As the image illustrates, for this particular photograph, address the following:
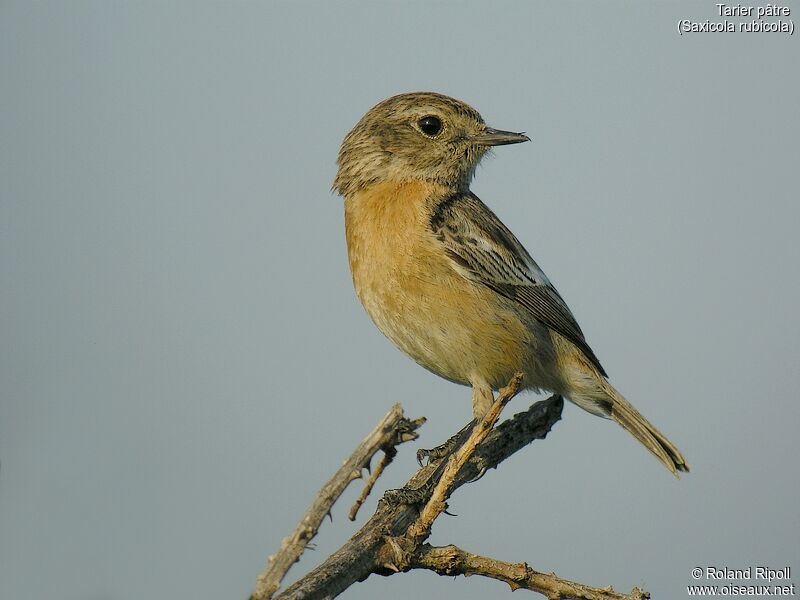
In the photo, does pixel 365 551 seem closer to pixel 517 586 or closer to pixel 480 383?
pixel 517 586

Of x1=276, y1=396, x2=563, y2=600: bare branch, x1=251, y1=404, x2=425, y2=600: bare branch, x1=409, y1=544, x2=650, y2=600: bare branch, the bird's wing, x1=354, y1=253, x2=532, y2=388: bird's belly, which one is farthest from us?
the bird's wing

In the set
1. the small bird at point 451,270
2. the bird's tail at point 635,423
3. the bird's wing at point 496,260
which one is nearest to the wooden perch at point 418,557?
the small bird at point 451,270

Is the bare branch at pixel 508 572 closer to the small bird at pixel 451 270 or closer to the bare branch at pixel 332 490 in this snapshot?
the bare branch at pixel 332 490

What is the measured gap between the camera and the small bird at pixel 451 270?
26.2 feet

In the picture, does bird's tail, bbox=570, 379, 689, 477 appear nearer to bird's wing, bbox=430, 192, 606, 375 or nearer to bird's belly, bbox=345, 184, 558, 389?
bird's wing, bbox=430, 192, 606, 375

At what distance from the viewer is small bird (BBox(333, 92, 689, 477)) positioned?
7.99 metres

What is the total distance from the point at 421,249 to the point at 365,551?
11.0ft

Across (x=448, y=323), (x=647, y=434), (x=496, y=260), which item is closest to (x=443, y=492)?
(x=448, y=323)

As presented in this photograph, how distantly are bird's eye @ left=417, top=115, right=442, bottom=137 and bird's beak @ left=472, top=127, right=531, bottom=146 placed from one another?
38cm

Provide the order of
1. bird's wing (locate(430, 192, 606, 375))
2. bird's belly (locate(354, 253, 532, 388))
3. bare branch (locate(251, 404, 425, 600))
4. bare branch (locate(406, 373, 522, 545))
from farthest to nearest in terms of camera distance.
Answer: bird's wing (locate(430, 192, 606, 375)) → bird's belly (locate(354, 253, 532, 388)) → bare branch (locate(406, 373, 522, 545)) → bare branch (locate(251, 404, 425, 600))

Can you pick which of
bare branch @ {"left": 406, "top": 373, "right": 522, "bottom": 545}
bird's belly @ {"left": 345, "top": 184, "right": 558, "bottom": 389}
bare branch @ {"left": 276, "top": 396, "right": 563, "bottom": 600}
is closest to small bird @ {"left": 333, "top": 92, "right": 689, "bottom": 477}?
bird's belly @ {"left": 345, "top": 184, "right": 558, "bottom": 389}

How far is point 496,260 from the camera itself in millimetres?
8602

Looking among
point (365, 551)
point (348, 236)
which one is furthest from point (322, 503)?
point (348, 236)

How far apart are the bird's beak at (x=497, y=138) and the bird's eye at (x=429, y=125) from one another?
38cm
